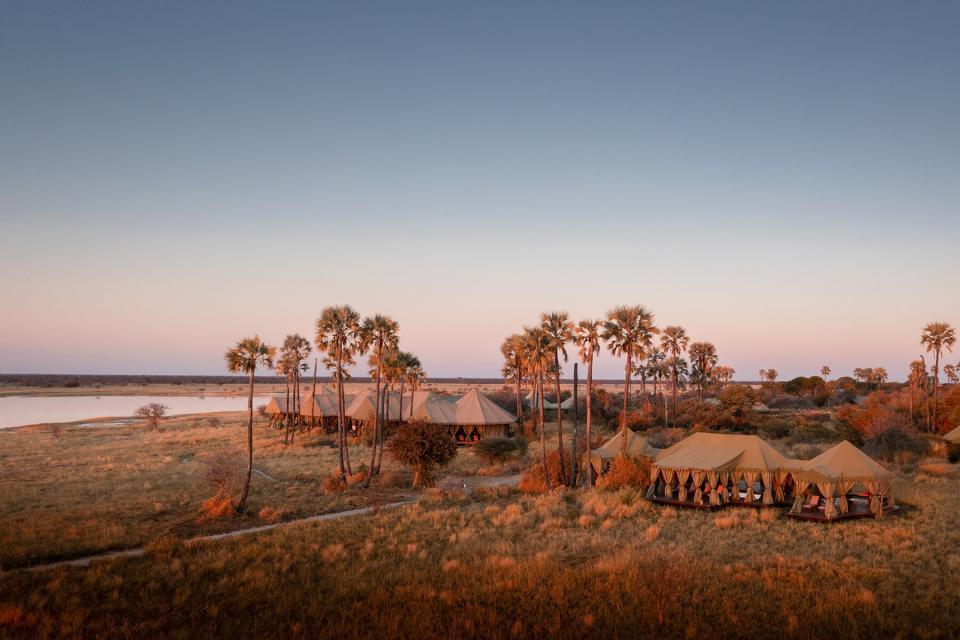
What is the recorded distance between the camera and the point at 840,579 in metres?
17.2

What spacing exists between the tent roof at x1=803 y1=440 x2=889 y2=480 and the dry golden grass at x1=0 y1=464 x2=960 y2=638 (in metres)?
3.04

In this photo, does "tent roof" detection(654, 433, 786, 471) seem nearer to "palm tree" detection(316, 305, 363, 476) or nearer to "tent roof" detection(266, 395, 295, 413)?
"palm tree" detection(316, 305, 363, 476)

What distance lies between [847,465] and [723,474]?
17.4ft

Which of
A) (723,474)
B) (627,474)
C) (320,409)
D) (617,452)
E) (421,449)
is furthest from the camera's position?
(320,409)

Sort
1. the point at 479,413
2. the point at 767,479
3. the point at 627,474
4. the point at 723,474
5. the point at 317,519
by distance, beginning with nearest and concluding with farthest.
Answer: the point at 317,519
the point at 767,479
the point at 723,474
the point at 627,474
the point at 479,413

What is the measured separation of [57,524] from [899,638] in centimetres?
2700

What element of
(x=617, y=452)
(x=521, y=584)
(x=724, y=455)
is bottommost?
(x=521, y=584)

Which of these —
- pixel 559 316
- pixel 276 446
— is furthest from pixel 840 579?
pixel 276 446

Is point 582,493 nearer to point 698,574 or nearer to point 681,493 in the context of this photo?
point 681,493

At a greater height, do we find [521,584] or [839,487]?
[839,487]

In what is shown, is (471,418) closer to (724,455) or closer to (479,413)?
(479,413)

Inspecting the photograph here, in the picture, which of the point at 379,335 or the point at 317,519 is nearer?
the point at 317,519

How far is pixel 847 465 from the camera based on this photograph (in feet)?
92.4

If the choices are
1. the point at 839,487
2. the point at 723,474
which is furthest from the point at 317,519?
the point at 839,487
